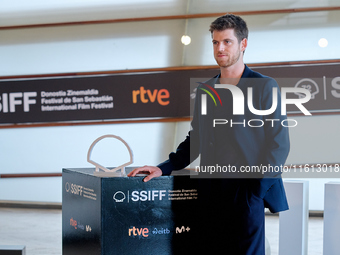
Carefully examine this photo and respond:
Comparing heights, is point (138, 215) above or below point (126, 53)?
below

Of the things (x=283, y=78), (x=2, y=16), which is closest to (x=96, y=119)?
(x=2, y=16)

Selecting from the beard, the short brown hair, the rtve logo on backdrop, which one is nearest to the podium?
the beard

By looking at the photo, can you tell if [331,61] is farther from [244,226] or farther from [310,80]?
[244,226]

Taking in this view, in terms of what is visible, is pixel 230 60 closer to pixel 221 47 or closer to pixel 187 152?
pixel 221 47

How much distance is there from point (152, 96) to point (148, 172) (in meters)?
3.66

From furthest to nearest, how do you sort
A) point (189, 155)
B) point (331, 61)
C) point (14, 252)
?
point (331, 61), point (14, 252), point (189, 155)

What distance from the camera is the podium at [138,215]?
149 centimetres

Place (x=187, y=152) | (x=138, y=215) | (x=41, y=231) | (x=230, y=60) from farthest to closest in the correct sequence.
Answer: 1. (x=41, y=231)
2. (x=187, y=152)
3. (x=230, y=60)
4. (x=138, y=215)

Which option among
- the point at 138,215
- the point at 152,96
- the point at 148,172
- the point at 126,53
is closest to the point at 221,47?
the point at 148,172

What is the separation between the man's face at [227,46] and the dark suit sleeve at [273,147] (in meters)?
→ 0.21

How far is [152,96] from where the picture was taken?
17.1 ft

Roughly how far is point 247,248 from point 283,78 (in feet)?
12.4

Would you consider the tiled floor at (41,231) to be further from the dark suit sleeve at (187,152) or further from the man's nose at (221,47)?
the man's nose at (221,47)

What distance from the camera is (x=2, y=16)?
540 centimetres
